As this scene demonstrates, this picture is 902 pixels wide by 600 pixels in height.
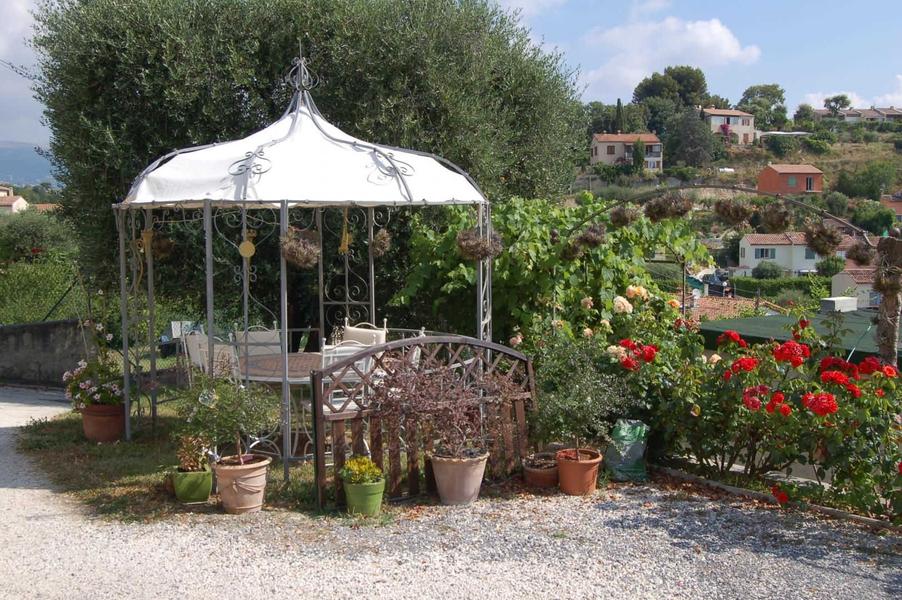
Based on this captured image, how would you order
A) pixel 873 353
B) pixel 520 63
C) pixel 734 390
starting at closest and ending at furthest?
pixel 734 390 → pixel 873 353 → pixel 520 63

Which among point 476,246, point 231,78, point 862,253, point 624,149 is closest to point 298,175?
point 476,246

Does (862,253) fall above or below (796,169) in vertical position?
below

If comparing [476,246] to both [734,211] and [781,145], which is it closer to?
[734,211]

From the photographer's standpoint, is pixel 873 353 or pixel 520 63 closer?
pixel 873 353

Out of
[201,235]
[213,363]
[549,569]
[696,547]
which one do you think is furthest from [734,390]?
[201,235]

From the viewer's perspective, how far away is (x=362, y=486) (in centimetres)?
531

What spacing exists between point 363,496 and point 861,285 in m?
10.4

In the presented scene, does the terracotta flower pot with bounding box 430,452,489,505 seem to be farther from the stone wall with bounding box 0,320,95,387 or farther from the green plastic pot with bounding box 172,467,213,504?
the stone wall with bounding box 0,320,95,387

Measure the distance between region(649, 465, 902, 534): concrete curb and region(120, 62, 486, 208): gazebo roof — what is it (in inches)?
105

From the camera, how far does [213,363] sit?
6.21m

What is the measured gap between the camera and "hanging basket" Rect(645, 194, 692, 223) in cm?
646

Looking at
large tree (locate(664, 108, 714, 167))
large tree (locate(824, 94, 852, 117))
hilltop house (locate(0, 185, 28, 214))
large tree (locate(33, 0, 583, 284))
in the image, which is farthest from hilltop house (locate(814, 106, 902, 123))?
large tree (locate(33, 0, 583, 284))

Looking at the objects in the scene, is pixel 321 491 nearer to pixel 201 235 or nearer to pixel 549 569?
pixel 549 569

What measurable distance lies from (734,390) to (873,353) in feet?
7.11
